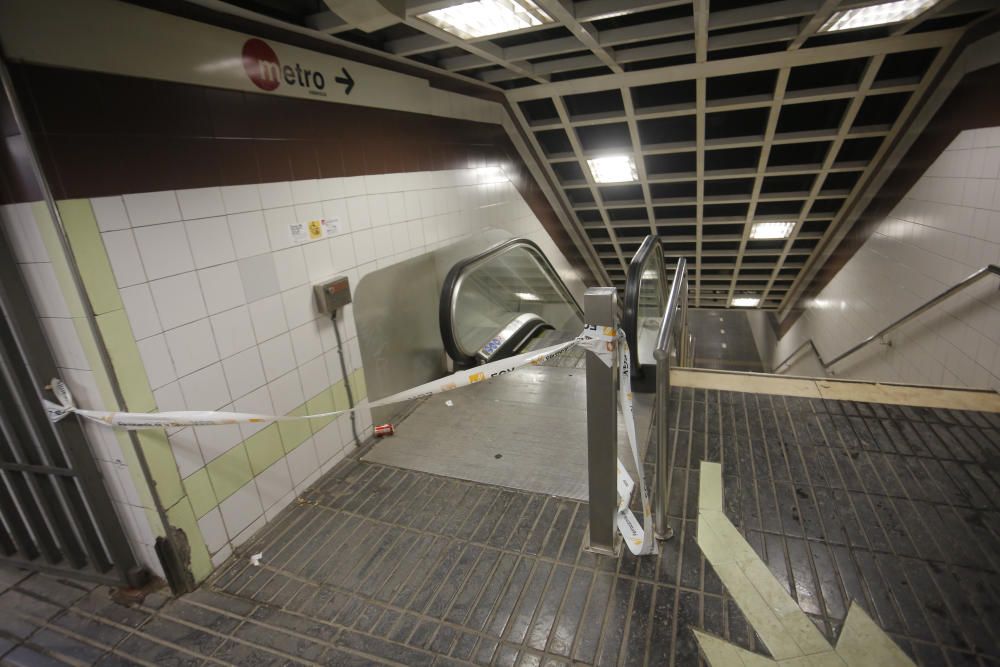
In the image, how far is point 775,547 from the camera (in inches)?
85.8

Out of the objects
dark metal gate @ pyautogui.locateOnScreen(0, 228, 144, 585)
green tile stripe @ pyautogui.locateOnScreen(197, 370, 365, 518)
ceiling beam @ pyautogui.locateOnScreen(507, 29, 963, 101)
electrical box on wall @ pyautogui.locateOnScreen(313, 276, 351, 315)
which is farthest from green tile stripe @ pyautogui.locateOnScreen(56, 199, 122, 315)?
ceiling beam @ pyautogui.locateOnScreen(507, 29, 963, 101)

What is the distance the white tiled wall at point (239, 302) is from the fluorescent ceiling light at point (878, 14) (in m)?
3.31

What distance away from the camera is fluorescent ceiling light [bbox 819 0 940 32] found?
307cm

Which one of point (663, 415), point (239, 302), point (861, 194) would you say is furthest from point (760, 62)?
point (239, 302)

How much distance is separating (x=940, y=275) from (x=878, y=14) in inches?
81.6

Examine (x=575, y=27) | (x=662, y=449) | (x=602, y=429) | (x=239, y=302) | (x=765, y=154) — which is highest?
(x=575, y=27)

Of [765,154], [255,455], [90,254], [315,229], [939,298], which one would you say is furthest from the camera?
[765,154]

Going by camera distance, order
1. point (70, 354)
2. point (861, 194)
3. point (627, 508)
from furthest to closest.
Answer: point (861, 194), point (627, 508), point (70, 354)

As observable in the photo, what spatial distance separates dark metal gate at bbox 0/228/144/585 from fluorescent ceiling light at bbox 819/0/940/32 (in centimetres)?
485

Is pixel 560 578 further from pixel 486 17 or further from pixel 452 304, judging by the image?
pixel 486 17

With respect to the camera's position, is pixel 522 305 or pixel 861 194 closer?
pixel 861 194

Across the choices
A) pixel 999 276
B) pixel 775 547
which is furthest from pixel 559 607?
pixel 999 276

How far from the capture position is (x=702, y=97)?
4.43 meters

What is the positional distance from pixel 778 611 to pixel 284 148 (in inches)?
129
